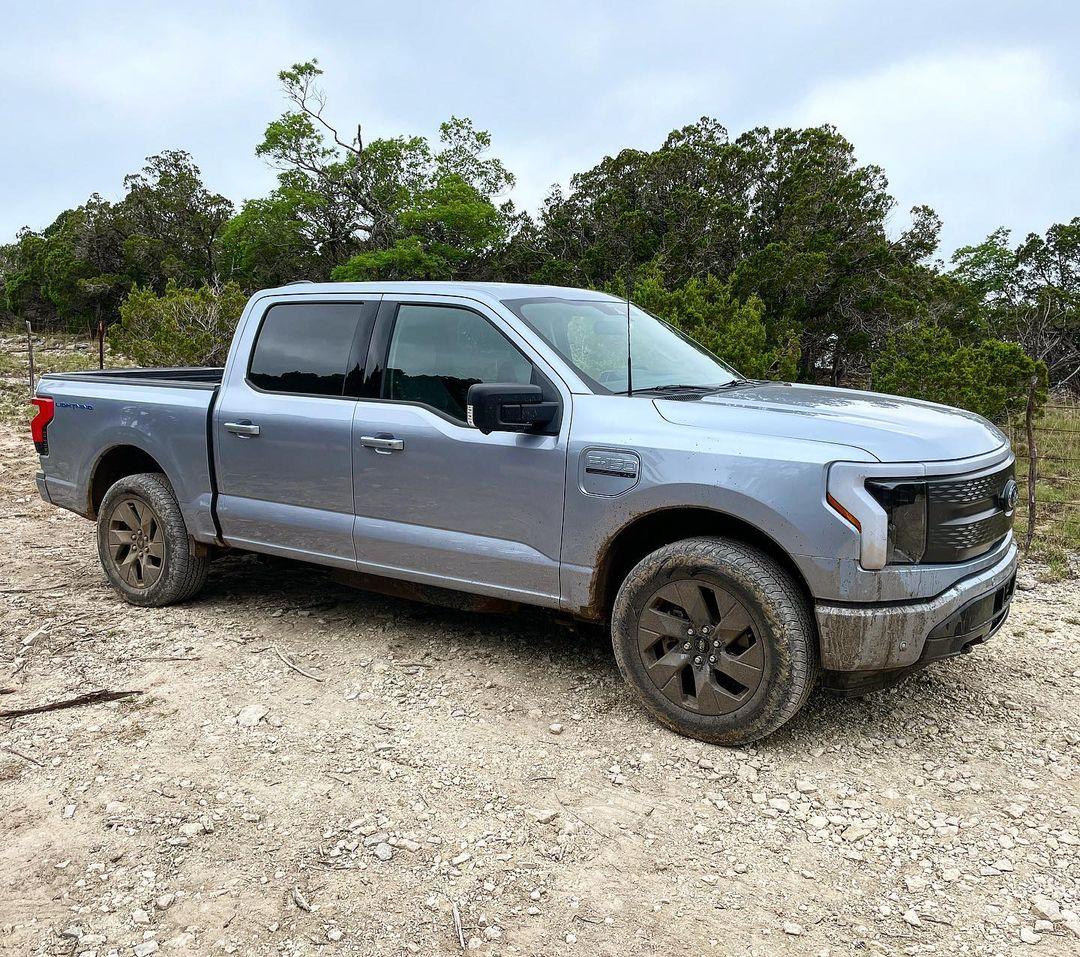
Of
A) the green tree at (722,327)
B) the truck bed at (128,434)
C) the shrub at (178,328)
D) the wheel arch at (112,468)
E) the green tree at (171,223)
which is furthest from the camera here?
the green tree at (171,223)

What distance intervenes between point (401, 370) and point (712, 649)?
1.99 meters

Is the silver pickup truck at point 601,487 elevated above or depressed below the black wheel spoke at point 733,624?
above

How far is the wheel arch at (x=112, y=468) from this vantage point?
5590mm

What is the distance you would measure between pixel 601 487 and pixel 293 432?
5.92 feet

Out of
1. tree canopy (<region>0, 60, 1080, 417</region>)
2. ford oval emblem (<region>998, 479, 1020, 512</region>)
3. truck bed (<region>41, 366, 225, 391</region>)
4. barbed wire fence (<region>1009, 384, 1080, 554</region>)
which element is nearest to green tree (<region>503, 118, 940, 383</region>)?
tree canopy (<region>0, 60, 1080, 417</region>)

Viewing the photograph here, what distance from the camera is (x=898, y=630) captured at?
3.29 metres

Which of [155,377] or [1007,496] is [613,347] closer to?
[1007,496]

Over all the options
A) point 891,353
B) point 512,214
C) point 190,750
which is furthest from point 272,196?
point 190,750

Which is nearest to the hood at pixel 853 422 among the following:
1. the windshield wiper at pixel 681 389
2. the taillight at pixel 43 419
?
the windshield wiper at pixel 681 389

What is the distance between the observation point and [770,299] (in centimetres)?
2420

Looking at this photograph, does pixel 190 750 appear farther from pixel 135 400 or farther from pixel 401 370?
pixel 135 400

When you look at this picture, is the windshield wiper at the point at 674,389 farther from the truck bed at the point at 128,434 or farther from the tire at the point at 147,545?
the tire at the point at 147,545

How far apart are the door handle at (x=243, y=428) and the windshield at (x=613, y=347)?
1.61m

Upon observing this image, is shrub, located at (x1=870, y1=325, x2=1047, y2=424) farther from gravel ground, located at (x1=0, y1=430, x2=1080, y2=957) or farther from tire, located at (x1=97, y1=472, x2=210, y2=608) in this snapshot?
tire, located at (x1=97, y1=472, x2=210, y2=608)
